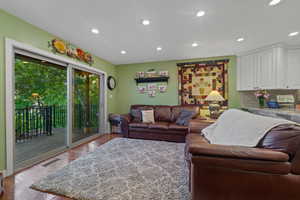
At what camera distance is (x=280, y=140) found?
112 centimetres

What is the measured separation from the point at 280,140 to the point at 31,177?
3.05 meters

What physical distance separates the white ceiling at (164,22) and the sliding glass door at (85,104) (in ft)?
2.92

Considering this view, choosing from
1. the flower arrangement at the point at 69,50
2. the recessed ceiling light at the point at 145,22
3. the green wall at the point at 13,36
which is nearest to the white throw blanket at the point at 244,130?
the recessed ceiling light at the point at 145,22

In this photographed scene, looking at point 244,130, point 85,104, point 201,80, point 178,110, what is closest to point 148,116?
point 178,110

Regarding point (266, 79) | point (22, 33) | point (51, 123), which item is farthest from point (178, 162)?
point (51, 123)

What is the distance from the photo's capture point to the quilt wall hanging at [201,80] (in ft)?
12.5

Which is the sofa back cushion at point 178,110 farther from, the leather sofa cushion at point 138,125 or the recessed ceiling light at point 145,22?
the recessed ceiling light at point 145,22

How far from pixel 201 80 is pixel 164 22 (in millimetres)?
2422

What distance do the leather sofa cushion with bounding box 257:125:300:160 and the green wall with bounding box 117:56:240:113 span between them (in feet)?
9.39

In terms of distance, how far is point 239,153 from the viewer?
1097mm

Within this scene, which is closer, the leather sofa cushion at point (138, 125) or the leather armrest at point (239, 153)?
the leather armrest at point (239, 153)

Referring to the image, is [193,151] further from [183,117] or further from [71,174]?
[183,117]

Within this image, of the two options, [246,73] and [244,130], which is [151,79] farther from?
[244,130]

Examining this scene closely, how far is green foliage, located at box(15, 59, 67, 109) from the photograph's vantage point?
2777mm
